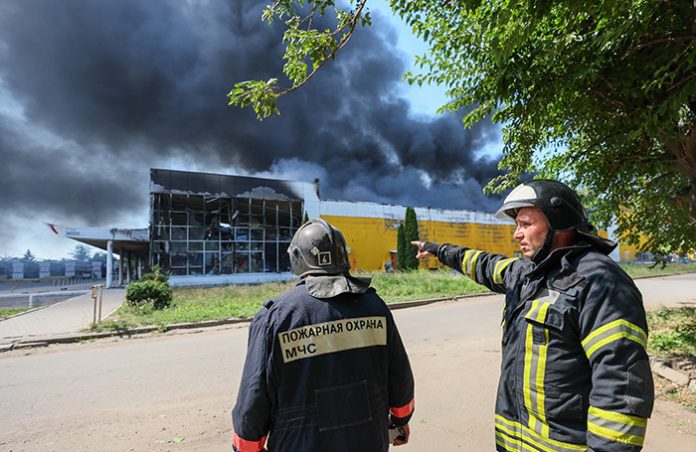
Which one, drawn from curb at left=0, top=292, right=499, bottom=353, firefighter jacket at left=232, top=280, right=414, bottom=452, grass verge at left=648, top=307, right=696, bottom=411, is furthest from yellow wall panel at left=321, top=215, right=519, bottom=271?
firefighter jacket at left=232, top=280, right=414, bottom=452

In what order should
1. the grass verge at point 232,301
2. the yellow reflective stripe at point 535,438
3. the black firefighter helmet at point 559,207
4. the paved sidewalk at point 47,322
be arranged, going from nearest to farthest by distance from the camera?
the yellow reflective stripe at point 535,438
the black firefighter helmet at point 559,207
the paved sidewalk at point 47,322
the grass verge at point 232,301

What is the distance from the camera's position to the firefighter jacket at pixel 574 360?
1.39m

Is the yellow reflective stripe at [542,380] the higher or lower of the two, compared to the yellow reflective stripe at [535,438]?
higher

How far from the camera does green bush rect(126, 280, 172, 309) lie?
496 inches

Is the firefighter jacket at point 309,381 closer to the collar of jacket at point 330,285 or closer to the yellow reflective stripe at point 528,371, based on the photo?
the collar of jacket at point 330,285

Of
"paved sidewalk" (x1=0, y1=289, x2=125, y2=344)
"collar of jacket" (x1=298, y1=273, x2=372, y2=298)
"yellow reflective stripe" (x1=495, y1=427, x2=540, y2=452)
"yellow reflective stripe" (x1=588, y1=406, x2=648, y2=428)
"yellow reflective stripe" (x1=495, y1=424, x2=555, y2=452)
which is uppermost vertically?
"collar of jacket" (x1=298, y1=273, x2=372, y2=298)

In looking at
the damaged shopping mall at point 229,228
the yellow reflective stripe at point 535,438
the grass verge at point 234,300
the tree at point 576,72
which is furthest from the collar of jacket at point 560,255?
the damaged shopping mall at point 229,228

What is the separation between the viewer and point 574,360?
159 cm

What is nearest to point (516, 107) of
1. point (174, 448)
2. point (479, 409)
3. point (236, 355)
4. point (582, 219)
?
point (582, 219)

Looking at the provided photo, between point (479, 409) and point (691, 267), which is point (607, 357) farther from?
point (691, 267)

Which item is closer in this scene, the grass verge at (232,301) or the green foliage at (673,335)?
the green foliage at (673,335)

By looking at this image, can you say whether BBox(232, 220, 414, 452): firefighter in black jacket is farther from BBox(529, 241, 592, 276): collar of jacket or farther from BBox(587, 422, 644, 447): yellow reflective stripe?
BBox(587, 422, 644, 447): yellow reflective stripe

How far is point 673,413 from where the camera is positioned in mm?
3955

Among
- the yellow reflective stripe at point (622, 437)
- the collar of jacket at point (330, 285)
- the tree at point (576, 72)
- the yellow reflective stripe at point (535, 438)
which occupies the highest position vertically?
the tree at point (576, 72)
